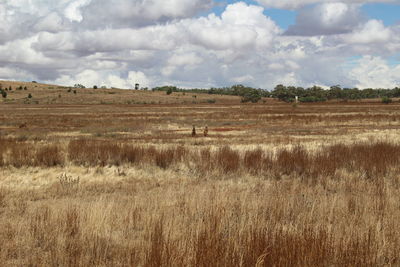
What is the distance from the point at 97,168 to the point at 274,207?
29.5ft

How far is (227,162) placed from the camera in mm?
13836

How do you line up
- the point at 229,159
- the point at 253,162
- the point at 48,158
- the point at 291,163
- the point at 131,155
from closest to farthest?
1. the point at 291,163
2. the point at 253,162
3. the point at 229,159
4. the point at 48,158
5. the point at 131,155

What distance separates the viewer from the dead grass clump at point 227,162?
13427 mm

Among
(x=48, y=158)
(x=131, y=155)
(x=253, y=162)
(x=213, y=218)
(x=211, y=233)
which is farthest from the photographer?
(x=131, y=155)

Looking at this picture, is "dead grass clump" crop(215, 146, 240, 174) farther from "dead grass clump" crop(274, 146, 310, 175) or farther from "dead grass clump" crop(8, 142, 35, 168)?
"dead grass clump" crop(8, 142, 35, 168)

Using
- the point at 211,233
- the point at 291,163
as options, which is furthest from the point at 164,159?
the point at 211,233

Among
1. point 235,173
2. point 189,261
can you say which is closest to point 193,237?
point 189,261

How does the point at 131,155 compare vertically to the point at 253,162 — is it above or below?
below

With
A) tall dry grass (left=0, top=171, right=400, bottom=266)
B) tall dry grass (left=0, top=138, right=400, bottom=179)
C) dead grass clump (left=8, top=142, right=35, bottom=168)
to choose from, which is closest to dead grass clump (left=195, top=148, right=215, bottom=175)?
tall dry grass (left=0, top=138, right=400, bottom=179)

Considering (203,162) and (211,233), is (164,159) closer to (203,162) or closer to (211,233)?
(203,162)

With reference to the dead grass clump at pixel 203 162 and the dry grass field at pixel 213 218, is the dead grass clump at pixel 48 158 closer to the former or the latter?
the dry grass field at pixel 213 218

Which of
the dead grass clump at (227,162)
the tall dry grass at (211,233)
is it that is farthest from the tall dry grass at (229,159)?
the tall dry grass at (211,233)

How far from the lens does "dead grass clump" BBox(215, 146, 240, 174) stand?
44.1ft

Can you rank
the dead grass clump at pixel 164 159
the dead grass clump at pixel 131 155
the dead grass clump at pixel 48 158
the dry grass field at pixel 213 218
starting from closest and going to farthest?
the dry grass field at pixel 213 218
the dead grass clump at pixel 164 159
the dead grass clump at pixel 48 158
the dead grass clump at pixel 131 155
